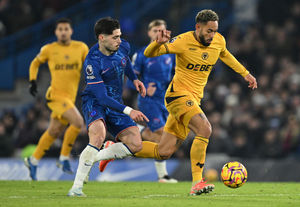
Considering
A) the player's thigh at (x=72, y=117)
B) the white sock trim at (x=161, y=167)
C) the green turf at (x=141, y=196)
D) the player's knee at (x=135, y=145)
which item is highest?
the player's thigh at (x=72, y=117)

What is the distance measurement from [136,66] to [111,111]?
3.15m

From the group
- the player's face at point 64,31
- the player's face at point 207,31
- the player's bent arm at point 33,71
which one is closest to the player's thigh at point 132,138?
the player's face at point 207,31

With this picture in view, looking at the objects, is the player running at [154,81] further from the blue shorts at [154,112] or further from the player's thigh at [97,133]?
the player's thigh at [97,133]

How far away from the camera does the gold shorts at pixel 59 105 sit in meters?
13.2

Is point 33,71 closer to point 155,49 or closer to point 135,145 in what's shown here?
point 135,145

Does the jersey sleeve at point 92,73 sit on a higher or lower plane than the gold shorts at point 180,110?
higher

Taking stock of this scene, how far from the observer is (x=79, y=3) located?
76.6 feet

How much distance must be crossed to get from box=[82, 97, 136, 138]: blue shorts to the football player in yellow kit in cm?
57

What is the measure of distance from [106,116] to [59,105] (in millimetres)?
3236

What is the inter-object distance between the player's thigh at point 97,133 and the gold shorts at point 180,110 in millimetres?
1085

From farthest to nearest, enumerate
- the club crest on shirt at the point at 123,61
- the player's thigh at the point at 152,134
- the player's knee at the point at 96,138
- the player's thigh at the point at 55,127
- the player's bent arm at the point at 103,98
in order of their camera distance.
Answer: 1. the player's thigh at the point at 55,127
2. the player's thigh at the point at 152,134
3. the club crest on shirt at the point at 123,61
4. the player's knee at the point at 96,138
5. the player's bent arm at the point at 103,98

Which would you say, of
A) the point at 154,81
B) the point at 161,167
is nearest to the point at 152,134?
the point at 161,167

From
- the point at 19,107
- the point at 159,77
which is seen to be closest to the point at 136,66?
the point at 159,77

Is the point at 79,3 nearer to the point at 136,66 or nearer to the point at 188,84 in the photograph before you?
the point at 136,66
